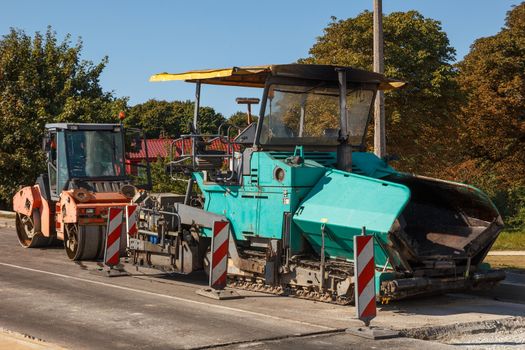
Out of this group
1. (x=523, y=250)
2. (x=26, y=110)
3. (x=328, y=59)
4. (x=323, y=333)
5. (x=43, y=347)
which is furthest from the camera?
(x=26, y=110)

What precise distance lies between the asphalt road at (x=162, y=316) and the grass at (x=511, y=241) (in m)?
9.55

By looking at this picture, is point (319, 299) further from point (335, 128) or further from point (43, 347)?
point (43, 347)

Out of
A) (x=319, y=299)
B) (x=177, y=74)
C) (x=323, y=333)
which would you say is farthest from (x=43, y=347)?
(x=177, y=74)

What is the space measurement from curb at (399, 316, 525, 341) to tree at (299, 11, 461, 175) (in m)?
15.4

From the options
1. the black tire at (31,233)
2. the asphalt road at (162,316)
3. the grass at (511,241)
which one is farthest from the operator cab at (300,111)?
the grass at (511,241)

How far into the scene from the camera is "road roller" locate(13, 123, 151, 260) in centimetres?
1648

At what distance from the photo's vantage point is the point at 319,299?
39.2 ft

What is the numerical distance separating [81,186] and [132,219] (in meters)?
3.48

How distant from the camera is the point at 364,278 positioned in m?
9.68

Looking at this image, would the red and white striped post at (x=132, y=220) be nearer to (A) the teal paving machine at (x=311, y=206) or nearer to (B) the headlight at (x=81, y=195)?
(A) the teal paving machine at (x=311, y=206)

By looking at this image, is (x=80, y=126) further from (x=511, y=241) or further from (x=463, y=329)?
(x=511, y=241)

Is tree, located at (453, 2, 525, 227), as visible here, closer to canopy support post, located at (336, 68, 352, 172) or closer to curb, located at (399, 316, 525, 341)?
canopy support post, located at (336, 68, 352, 172)

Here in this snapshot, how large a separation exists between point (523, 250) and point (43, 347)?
14.9 meters

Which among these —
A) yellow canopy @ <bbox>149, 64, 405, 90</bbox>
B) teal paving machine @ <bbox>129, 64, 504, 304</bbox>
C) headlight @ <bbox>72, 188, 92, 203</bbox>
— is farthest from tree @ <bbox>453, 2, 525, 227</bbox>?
teal paving machine @ <bbox>129, 64, 504, 304</bbox>
